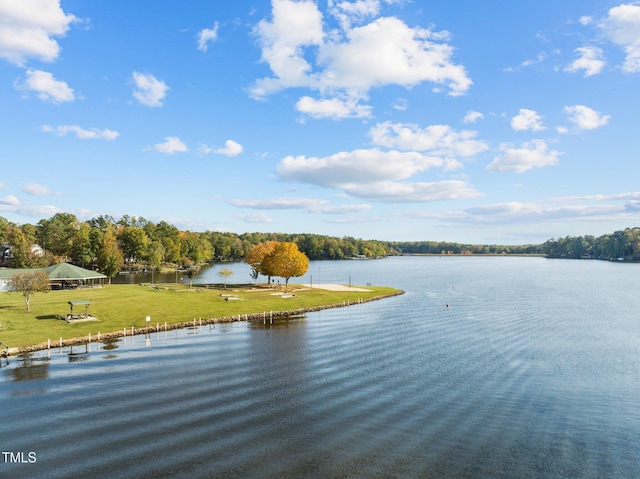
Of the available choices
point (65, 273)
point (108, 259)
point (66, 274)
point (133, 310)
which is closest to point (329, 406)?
point (133, 310)

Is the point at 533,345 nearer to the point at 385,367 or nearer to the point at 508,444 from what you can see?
the point at 385,367

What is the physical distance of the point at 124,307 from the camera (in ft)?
254

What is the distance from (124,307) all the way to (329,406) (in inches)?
2163

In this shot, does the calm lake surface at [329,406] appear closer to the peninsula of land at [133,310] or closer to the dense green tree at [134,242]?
the peninsula of land at [133,310]

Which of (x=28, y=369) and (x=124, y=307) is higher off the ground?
(x=124, y=307)

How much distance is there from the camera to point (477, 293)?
12950 centimetres

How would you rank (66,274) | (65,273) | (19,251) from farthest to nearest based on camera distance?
(19,251)
(65,273)
(66,274)

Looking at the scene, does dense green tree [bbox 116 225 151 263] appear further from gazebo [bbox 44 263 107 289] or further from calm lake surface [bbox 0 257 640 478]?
calm lake surface [bbox 0 257 640 478]

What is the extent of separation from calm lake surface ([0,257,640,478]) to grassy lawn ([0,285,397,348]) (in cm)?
757

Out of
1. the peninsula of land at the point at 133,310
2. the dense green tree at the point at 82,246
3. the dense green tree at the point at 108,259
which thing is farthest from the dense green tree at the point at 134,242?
the peninsula of land at the point at 133,310

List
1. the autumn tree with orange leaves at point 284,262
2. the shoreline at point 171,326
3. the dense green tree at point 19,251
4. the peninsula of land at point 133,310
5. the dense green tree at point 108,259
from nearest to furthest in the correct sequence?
the shoreline at point 171,326
the peninsula of land at point 133,310
the autumn tree with orange leaves at point 284,262
the dense green tree at point 108,259
the dense green tree at point 19,251

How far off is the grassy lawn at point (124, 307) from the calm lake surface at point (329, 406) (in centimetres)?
757

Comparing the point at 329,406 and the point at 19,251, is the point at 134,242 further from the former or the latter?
the point at 329,406

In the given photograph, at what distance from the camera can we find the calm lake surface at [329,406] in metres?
27.5
